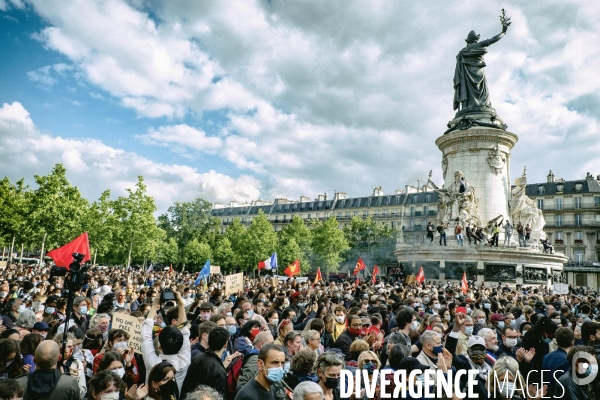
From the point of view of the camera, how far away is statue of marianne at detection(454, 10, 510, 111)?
33466 mm

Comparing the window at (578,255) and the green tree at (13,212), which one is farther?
the window at (578,255)

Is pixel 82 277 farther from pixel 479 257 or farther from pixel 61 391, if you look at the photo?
pixel 479 257

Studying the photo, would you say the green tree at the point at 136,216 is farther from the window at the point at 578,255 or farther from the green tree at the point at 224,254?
the window at the point at 578,255

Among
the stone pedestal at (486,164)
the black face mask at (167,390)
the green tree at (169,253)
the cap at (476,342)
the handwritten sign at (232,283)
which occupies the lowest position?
the black face mask at (167,390)

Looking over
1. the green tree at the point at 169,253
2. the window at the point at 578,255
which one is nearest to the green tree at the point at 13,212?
the green tree at the point at 169,253

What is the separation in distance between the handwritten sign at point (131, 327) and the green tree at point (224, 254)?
217 ft

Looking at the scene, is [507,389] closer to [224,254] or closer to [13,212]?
[13,212]

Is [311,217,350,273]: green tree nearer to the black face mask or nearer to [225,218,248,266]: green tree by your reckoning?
[225,218,248,266]: green tree

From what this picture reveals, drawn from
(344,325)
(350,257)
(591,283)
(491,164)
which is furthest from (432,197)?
(344,325)

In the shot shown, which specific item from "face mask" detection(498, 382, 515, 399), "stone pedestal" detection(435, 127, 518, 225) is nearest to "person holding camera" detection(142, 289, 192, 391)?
"face mask" detection(498, 382, 515, 399)

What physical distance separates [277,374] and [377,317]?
15.4ft

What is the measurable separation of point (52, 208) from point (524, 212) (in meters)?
35.4

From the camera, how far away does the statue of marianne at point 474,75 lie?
33.5 metres

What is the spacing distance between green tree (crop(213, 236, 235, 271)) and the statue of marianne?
4786 centimetres
